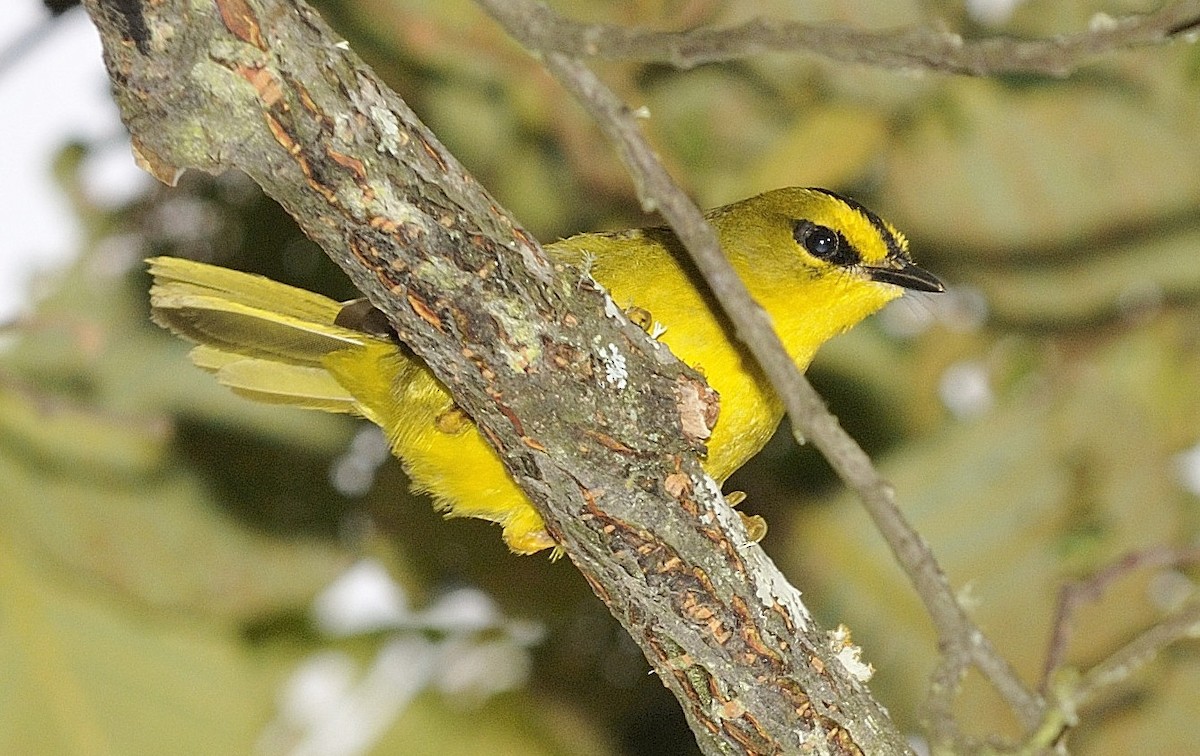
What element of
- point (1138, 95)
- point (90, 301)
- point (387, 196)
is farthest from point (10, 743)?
point (1138, 95)

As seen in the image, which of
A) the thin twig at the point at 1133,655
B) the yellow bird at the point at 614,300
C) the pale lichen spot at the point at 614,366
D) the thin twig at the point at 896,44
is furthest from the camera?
the yellow bird at the point at 614,300

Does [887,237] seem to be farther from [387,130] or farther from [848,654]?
[387,130]

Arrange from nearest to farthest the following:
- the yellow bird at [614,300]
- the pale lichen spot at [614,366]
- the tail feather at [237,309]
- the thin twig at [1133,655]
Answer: the thin twig at [1133,655] → the pale lichen spot at [614,366] → the yellow bird at [614,300] → the tail feather at [237,309]

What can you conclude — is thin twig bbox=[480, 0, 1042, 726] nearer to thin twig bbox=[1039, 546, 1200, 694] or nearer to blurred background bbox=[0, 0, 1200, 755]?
thin twig bbox=[1039, 546, 1200, 694]

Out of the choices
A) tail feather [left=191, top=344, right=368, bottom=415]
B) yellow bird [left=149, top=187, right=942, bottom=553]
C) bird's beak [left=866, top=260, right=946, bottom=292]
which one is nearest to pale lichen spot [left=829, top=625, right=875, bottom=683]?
yellow bird [left=149, top=187, right=942, bottom=553]

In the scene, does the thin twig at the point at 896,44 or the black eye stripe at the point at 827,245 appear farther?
the black eye stripe at the point at 827,245

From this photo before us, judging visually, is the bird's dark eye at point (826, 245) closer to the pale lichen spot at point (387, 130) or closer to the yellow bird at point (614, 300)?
the yellow bird at point (614, 300)

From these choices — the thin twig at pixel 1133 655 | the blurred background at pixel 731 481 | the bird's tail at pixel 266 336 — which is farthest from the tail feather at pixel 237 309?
the thin twig at pixel 1133 655
